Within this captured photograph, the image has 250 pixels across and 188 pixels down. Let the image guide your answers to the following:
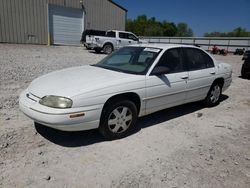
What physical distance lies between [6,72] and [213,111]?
22.0 ft

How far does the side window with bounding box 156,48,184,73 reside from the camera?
4281mm

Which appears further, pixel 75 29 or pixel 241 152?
pixel 75 29

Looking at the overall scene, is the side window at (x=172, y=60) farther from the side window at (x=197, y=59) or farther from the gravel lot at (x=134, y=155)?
the gravel lot at (x=134, y=155)

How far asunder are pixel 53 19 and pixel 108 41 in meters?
6.63

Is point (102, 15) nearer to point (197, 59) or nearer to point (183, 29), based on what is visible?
point (197, 59)

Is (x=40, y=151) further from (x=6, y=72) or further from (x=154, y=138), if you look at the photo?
(x=6, y=72)

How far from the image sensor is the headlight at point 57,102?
3088mm

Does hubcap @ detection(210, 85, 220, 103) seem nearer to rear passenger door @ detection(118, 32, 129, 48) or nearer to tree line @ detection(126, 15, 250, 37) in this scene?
rear passenger door @ detection(118, 32, 129, 48)

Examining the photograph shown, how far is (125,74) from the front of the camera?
12.7ft

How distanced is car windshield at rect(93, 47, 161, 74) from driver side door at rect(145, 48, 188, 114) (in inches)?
7.6

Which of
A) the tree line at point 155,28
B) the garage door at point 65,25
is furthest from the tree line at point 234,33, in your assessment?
the garage door at point 65,25

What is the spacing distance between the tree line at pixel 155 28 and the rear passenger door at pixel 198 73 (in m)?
63.8

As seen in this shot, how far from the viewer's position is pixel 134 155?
328 cm

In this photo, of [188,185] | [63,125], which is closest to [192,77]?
[188,185]
